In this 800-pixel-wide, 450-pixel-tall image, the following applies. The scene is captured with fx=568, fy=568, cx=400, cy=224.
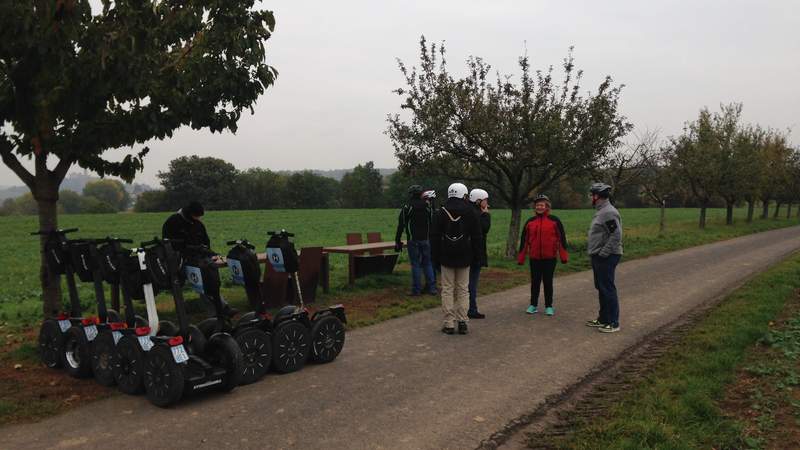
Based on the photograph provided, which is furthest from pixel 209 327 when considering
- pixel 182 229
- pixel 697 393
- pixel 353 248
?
pixel 353 248

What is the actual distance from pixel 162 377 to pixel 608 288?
17.9 ft

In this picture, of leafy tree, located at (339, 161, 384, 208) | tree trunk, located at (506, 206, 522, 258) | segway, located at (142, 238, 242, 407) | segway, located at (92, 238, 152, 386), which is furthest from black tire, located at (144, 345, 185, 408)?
leafy tree, located at (339, 161, 384, 208)

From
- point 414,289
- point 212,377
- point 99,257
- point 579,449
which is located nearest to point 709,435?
point 579,449

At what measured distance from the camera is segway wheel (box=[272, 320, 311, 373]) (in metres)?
5.61

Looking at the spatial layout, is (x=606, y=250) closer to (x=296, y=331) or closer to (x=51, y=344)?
(x=296, y=331)

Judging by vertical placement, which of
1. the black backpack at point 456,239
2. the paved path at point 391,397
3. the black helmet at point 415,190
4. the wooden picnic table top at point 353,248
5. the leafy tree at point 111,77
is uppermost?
the leafy tree at point 111,77

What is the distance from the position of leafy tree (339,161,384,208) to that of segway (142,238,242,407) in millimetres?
90084

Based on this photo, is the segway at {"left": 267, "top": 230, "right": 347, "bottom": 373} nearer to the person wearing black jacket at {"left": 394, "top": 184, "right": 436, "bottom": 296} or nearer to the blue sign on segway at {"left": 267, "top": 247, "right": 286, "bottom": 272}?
the blue sign on segway at {"left": 267, "top": 247, "right": 286, "bottom": 272}

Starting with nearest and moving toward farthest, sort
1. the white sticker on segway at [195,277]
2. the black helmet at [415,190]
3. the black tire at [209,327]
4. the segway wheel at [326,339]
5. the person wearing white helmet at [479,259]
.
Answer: the white sticker on segway at [195,277] → the black tire at [209,327] → the segway wheel at [326,339] → the person wearing white helmet at [479,259] → the black helmet at [415,190]

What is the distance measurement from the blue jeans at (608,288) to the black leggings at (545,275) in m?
0.90

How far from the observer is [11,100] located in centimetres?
572

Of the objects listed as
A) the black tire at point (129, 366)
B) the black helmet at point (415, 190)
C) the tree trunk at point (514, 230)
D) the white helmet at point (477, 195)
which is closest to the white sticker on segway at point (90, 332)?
the black tire at point (129, 366)

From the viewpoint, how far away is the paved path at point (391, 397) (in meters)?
4.14

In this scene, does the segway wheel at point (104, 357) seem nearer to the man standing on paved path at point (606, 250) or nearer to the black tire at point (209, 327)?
the black tire at point (209, 327)
